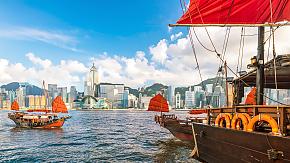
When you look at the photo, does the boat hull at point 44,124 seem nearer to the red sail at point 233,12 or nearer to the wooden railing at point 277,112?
the red sail at point 233,12

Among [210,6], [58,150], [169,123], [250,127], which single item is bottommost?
[58,150]

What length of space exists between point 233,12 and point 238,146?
6.64 metres

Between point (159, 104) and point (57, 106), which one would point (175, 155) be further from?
point (57, 106)

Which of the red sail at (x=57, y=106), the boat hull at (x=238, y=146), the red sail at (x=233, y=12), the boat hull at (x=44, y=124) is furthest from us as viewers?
the red sail at (x=57, y=106)

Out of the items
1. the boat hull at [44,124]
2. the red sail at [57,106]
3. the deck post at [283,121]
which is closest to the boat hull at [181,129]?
the deck post at [283,121]

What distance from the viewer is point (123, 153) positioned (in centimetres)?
2264

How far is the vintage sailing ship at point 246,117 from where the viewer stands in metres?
7.15

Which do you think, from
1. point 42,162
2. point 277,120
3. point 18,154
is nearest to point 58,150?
point 18,154

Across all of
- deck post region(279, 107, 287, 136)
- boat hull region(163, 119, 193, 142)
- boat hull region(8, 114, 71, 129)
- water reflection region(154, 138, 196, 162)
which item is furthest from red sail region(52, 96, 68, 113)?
deck post region(279, 107, 287, 136)

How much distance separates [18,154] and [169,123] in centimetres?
1521

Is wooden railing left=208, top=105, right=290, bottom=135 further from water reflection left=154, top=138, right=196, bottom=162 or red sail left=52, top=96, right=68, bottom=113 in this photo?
red sail left=52, top=96, right=68, bottom=113

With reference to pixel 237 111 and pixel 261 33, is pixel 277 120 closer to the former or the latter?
pixel 237 111

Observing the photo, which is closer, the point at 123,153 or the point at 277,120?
the point at 277,120

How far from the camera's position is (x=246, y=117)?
8.73 metres
